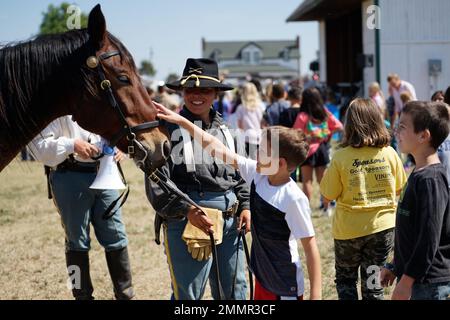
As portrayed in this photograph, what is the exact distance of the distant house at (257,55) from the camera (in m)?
99.8

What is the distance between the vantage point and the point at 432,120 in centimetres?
297

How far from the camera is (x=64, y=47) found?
314 centimetres

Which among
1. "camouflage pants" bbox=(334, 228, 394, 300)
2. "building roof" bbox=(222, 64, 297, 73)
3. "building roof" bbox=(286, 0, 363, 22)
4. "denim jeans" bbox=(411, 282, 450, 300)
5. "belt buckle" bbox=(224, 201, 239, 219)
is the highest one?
"building roof" bbox=(286, 0, 363, 22)

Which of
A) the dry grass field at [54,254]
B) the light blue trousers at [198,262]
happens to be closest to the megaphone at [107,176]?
the dry grass field at [54,254]

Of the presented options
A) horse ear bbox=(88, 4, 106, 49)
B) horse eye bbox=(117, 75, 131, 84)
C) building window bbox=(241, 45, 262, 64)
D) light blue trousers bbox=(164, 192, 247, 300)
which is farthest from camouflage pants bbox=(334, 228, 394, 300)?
building window bbox=(241, 45, 262, 64)

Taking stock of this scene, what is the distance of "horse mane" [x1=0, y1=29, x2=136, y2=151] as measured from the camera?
308 centimetres

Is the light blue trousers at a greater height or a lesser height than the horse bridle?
lesser

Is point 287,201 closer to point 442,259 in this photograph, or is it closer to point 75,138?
point 442,259

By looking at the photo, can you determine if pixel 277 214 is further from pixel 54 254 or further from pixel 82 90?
pixel 54 254

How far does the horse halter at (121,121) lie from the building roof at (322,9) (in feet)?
60.0

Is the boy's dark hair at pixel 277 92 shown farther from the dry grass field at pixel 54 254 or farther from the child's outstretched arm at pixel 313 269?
the child's outstretched arm at pixel 313 269

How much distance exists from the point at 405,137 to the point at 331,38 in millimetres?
23633

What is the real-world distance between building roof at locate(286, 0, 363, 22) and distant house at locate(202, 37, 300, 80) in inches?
2911

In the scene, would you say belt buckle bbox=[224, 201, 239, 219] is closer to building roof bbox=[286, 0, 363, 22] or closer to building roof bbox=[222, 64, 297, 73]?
building roof bbox=[286, 0, 363, 22]
